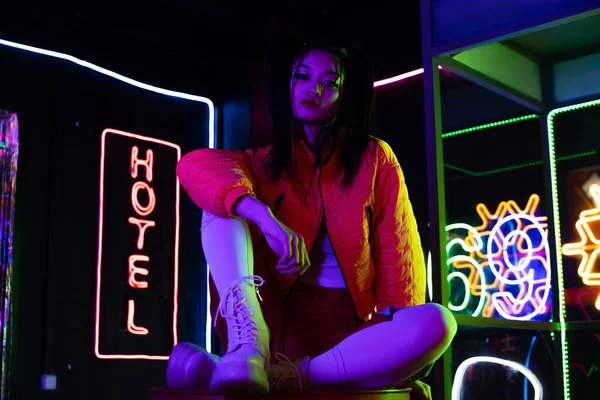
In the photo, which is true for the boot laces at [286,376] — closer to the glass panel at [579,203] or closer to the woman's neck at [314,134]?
the woman's neck at [314,134]

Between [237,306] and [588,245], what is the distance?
6.19ft

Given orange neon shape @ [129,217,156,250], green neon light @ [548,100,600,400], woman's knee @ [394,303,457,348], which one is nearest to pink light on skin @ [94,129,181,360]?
orange neon shape @ [129,217,156,250]

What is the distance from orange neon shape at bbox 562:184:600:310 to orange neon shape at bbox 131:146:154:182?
2829 mm

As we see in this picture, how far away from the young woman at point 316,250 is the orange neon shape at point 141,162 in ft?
9.68

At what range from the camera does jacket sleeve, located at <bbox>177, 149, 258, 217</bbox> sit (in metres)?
1.64

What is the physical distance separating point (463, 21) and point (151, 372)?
3033 mm

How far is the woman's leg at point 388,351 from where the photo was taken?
1.53m

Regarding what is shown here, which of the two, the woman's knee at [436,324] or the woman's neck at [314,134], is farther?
the woman's neck at [314,134]

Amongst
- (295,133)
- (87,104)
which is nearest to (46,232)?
(87,104)

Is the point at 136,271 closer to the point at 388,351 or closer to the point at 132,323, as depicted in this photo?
the point at 132,323

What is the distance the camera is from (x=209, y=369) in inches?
64.9

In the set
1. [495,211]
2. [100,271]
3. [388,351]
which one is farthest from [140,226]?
[388,351]

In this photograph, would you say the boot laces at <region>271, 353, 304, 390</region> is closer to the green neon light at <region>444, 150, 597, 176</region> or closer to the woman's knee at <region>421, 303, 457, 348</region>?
the woman's knee at <region>421, 303, 457, 348</region>

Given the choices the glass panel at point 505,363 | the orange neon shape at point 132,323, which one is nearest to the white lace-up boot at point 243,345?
the glass panel at point 505,363
